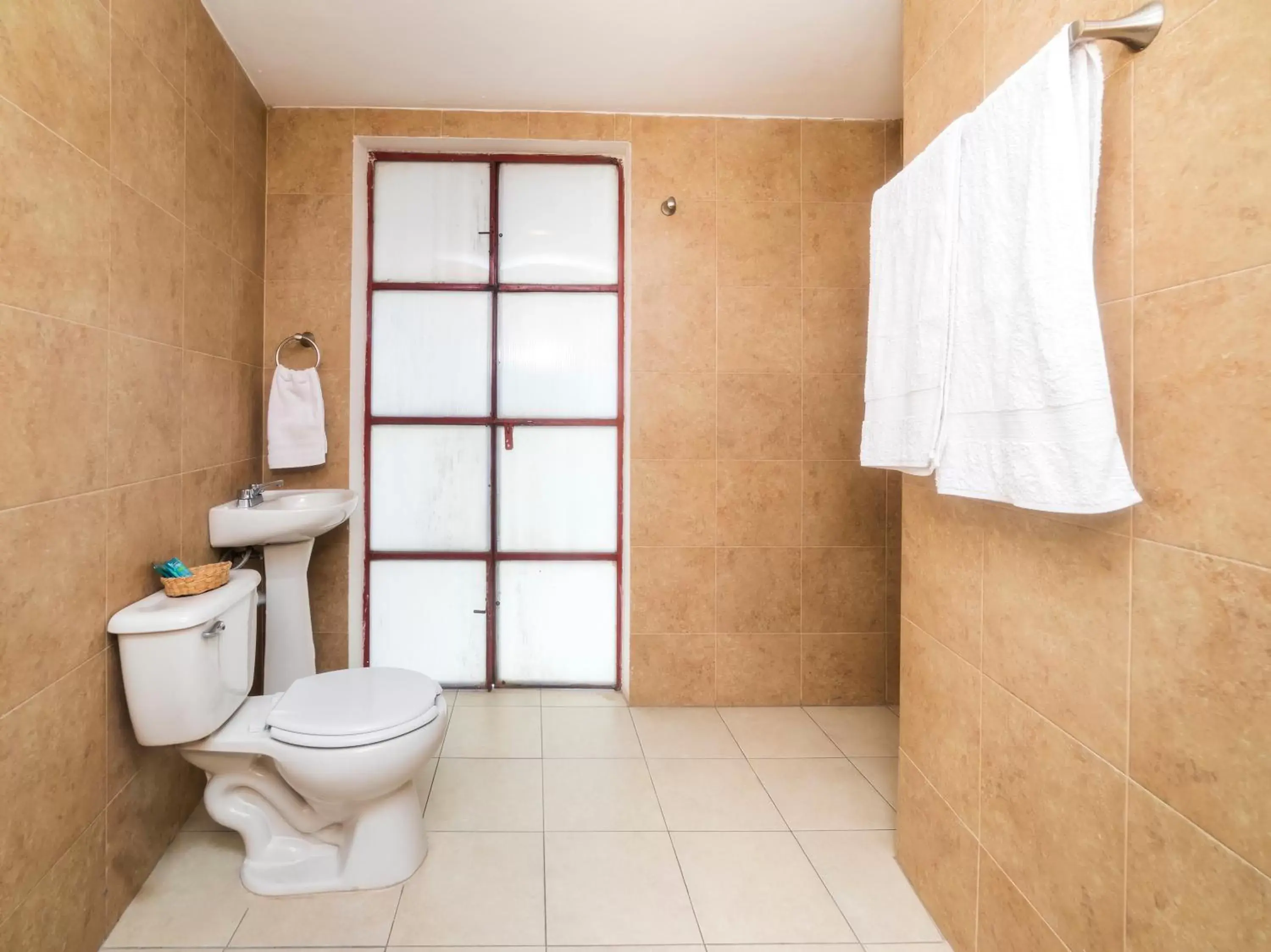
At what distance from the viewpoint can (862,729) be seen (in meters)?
2.41

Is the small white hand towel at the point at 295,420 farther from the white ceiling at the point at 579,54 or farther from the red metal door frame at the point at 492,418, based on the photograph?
the white ceiling at the point at 579,54

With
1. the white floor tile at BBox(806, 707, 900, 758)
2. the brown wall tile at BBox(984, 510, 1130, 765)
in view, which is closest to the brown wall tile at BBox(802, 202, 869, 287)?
the brown wall tile at BBox(984, 510, 1130, 765)

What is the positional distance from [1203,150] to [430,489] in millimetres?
2531

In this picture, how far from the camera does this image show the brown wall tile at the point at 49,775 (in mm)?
1110

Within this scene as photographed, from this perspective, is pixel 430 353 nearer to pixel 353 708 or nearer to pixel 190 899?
pixel 353 708

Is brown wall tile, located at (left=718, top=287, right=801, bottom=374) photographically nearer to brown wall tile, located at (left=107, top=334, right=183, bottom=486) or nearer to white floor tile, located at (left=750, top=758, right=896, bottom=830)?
white floor tile, located at (left=750, top=758, right=896, bottom=830)

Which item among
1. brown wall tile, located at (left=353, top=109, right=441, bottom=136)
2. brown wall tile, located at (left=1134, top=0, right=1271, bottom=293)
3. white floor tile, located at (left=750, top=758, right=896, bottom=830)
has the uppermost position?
brown wall tile, located at (left=353, top=109, right=441, bottom=136)

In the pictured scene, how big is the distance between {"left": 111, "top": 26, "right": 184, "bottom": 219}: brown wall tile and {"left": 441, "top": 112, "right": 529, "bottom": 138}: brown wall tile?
863 mm

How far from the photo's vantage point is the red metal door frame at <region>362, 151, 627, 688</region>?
264 cm

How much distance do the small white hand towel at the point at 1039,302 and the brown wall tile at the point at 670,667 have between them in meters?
1.63

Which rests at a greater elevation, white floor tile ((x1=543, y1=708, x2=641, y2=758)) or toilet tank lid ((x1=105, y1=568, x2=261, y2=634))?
toilet tank lid ((x1=105, y1=568, x2=261, y2=634))

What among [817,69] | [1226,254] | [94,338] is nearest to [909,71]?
[817,69]

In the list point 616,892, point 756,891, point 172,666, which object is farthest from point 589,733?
point 172,666

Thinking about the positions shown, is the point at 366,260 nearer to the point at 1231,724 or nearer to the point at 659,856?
the point at 659,856
